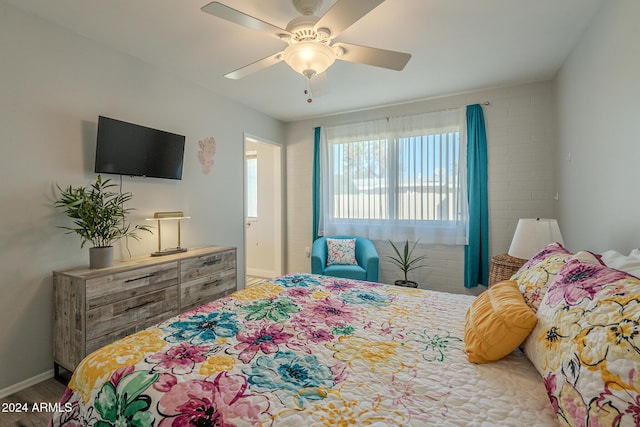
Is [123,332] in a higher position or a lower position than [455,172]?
lower

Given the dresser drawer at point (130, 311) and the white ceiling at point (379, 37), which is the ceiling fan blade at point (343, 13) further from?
the dresser drawer at point (130, 311)

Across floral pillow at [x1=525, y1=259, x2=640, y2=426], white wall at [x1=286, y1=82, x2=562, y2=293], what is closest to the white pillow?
floral pillow at [x1=525, y1=259, x2=640, y2=426]

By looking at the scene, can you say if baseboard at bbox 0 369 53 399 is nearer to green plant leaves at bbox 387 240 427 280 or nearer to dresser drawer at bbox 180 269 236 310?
dresser drawer at bbox 180 269 236 310

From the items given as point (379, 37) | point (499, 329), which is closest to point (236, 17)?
point (379, 37)

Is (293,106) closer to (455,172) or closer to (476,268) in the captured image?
(455,172)

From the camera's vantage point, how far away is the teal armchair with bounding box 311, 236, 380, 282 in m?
3.63

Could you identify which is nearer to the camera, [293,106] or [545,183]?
[545,183]

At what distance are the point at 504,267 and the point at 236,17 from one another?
113 inches

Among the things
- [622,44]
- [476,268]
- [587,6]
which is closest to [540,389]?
[622,44]

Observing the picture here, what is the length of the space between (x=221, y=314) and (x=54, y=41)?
243cm

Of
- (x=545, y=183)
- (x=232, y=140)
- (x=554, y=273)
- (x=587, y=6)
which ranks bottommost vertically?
(x=554, y=273)

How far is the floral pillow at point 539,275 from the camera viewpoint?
4.22 ft

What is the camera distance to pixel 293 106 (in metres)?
4.14

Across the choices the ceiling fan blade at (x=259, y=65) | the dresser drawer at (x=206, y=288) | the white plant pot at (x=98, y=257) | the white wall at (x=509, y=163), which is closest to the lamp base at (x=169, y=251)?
the dresser drawer at (x=206, y=288)
